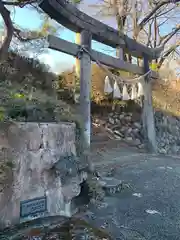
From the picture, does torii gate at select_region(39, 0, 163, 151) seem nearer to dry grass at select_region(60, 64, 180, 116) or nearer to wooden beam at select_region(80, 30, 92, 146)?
wooden beam at select_region(80, 30, 92, 146)

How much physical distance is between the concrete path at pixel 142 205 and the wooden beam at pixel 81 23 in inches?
113

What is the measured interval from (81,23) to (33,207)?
152 inches

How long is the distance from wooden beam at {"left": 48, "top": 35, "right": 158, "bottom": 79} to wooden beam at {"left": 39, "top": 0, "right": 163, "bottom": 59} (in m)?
0.40

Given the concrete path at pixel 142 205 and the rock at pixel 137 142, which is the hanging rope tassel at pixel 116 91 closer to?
the concrete path at pixel 142 205

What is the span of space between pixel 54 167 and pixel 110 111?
5.64 metres

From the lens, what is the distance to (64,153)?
2.78 m

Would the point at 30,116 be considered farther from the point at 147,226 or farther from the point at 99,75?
the point at 99,75

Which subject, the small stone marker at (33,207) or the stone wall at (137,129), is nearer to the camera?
the small stone marker at (33,207)

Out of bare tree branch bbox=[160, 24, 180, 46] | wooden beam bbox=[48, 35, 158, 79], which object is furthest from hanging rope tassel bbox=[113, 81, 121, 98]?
bare tree branch bbox=[160, 24, 180, 46]

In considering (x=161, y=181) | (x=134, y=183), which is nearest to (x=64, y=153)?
(x=134, y=183)

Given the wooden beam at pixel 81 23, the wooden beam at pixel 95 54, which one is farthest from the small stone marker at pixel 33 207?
the wooden beam at pixel 81 23

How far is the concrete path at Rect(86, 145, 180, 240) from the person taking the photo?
2393 millimetres

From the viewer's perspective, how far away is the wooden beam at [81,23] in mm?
4438

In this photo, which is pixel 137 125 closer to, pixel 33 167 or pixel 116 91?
pixel 116 91
